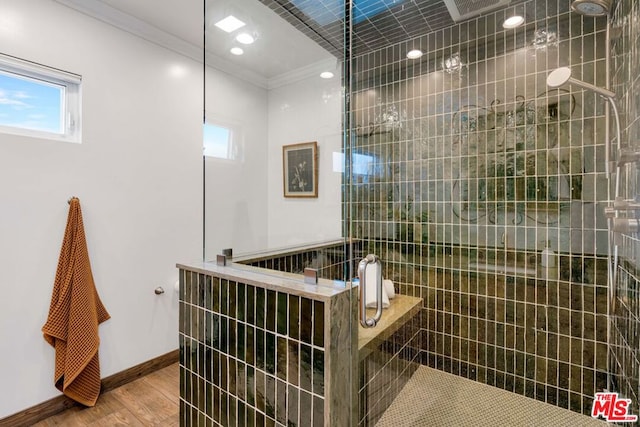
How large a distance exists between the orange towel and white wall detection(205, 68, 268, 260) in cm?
97

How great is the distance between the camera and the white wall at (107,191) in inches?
71.2

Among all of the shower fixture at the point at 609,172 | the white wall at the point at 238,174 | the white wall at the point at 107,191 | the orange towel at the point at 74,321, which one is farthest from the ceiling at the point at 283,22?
the orange towel at the point at 74,321

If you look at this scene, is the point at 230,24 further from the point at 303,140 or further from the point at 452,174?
the point at 452,174

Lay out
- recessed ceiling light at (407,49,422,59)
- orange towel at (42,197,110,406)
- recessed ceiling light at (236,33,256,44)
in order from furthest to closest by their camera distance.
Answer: recessed ceiling light at (407,49,422,59) → orange towel at (42,197,110,406) → recessed ceiling light at (236,33,256,44)

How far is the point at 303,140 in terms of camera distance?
1.75 m

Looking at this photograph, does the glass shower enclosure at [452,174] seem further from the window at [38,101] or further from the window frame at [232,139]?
the window at [38,101]

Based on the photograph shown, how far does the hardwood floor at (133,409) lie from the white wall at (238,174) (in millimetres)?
1125

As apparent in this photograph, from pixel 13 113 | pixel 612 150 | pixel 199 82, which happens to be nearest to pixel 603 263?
pixel 612 150

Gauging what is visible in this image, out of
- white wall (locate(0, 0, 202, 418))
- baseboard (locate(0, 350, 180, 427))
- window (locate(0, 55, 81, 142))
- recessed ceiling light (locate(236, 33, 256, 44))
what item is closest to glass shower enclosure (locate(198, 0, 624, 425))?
recessed ceiling light (locate(236, 33, 256, 44))

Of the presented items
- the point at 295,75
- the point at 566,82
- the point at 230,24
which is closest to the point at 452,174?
the point at 566,82

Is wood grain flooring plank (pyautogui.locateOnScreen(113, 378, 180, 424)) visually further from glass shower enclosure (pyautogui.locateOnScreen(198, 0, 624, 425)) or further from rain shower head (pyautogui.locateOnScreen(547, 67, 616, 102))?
rain shower head (pyautogui.locateOnScreen(547, 67, 616, 102))

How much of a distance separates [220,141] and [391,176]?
4.37 feet

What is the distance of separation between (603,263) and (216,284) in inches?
78.7

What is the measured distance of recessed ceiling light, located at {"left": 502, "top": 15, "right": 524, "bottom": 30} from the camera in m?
1.89
